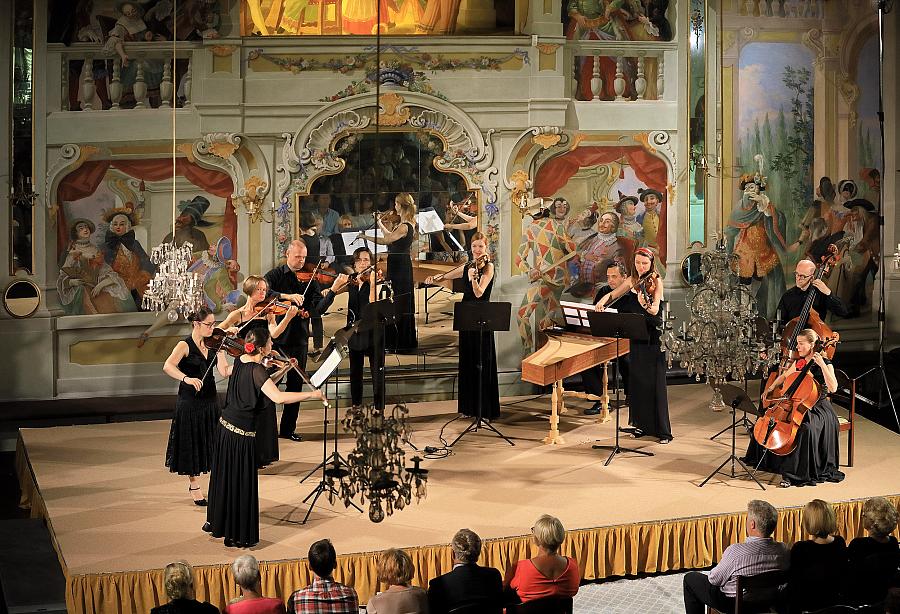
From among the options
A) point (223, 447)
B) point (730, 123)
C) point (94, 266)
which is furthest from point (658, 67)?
point (223, 447)

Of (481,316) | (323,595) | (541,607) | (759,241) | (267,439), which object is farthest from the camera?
(759,241)

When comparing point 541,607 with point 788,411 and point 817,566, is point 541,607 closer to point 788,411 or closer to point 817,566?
point 817,566

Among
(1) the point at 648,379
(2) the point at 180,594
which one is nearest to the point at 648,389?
(1) the point at 648,379

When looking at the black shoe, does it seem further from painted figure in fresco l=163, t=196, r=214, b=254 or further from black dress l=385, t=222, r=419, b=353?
painted figure in fresco l=163, t=196, r=214, b=254

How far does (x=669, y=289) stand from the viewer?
14.0 metres

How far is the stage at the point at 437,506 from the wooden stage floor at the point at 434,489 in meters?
0.02

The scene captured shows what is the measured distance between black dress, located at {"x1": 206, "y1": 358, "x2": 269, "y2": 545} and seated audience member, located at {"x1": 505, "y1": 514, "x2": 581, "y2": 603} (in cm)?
209

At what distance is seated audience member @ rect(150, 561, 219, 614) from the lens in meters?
6.80

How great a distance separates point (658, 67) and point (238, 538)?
24.0ft

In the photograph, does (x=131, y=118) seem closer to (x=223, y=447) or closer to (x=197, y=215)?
(x=197, y=215)

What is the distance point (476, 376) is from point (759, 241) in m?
4.18

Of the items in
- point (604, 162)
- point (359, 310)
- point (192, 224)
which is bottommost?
point (359, 310)

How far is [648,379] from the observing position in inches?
448

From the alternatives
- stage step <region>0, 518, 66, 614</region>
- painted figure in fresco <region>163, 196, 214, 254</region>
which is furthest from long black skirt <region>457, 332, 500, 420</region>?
stage step <region>0, 518, 66, 614</region>
